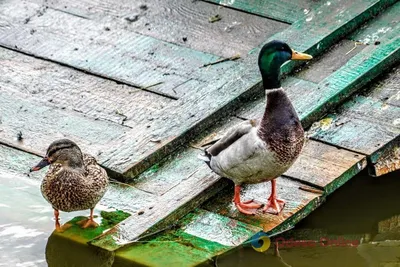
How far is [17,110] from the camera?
8273mm

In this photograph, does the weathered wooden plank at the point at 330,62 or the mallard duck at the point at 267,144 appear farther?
the weathered wooden plank at the point at 330,62

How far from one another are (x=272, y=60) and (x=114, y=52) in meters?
2.14

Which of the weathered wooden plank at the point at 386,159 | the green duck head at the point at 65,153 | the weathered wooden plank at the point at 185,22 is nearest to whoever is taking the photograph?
the green duck head at the point at 65,153

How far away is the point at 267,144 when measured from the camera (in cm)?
688

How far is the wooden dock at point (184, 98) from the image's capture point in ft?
23.2

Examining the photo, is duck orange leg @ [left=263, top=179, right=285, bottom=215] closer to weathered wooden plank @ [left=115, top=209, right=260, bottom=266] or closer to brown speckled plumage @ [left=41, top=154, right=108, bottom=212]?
weathered wooden plank @ [left=115, top=209, right=260, bottom=266]

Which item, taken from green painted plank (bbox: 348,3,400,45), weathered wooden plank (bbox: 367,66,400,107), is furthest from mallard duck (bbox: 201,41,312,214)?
green painted plank (bbox: 348,3,400,45)

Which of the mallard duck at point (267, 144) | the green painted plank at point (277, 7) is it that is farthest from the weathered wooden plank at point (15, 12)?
the mallard duck at point (267, 144)

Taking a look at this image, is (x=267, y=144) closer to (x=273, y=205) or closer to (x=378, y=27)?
(x=273, y=205)

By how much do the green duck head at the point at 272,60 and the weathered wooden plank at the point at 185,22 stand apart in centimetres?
161

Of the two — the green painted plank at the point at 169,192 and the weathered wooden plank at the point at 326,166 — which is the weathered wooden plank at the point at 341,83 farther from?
the green painted plank at the point at 169,192

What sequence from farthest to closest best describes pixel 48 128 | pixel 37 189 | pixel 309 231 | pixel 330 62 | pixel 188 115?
pixel 330 62 → pixel 48 128 → pixel 188 115 → pixel 37 189 → pixel 309 231

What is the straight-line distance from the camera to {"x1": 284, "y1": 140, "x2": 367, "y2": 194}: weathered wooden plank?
7266 mm

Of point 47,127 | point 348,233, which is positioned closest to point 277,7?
point 47,127
